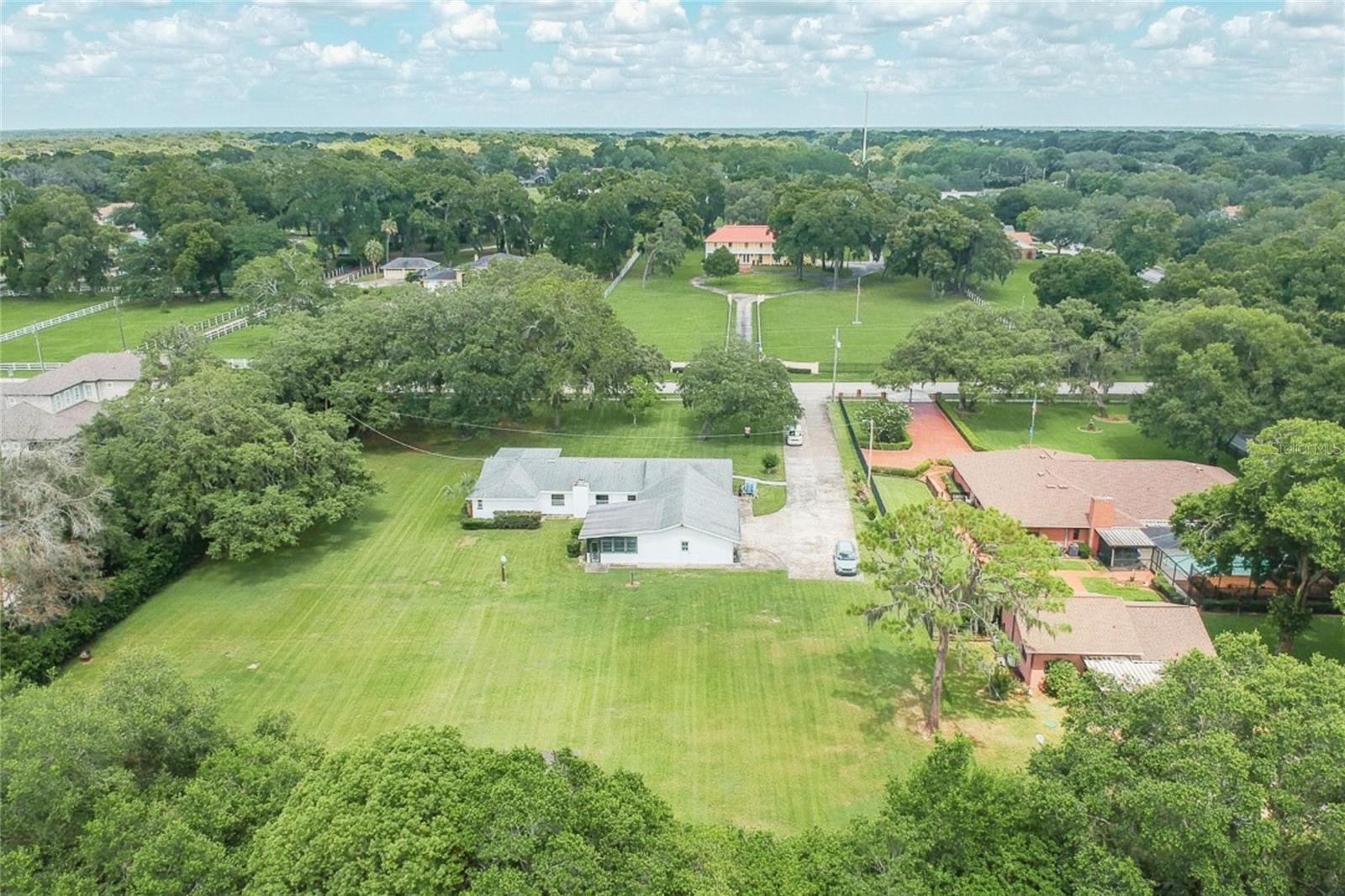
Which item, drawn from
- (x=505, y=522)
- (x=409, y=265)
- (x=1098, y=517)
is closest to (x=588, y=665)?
(x=505, y=522)

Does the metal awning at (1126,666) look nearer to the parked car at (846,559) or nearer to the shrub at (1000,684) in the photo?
the shrub at (1000,684)

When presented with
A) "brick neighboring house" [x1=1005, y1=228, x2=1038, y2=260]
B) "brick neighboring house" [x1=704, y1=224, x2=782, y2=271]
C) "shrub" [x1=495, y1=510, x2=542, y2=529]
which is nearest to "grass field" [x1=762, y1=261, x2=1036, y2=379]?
"brick neighboring house" [x1=1005, y1=228, x2=1038, y2=260]

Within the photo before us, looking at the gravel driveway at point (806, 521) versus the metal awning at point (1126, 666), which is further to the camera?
the gravel driveway at point (806, 521)

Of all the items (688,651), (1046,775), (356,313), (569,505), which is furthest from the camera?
(356,313)

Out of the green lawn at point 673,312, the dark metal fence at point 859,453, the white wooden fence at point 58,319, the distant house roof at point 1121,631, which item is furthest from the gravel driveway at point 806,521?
the white wooden fence at point 58,319

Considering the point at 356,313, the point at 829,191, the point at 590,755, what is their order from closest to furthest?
the point at 590,755 < the point at 356,313 < the point at 829,191

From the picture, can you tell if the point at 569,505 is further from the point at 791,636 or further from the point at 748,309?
the point at 748,309

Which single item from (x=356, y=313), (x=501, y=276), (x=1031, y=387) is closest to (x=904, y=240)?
(x=1031, y=387)
